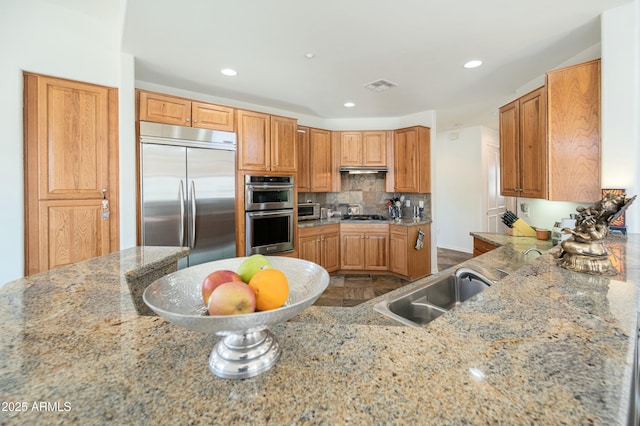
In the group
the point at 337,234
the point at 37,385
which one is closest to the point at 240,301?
the point at 37,385

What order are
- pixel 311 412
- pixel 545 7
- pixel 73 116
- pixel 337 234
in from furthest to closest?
pixel 337 234 → pixel 73 116 → pixel 545 7 → pixel 311 412

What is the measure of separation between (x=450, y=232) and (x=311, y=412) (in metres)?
6.43

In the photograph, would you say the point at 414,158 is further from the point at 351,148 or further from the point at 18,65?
the point at 18,65

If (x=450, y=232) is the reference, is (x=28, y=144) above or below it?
above

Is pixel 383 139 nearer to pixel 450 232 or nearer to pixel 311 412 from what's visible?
pixel 450 232

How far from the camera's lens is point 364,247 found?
4.30m

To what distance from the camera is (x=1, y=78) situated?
2047 mm

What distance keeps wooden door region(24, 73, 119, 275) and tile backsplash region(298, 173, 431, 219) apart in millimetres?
3000

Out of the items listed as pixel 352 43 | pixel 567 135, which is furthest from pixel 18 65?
pixel 567 135

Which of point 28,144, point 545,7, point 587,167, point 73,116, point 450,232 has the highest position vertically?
point 545,7

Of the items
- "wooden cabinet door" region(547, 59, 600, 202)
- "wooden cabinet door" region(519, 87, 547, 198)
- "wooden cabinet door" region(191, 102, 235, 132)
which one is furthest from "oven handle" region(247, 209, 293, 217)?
"wooden cabinet door" region(547, 59, 600, 202)

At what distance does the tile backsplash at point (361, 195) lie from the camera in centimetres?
490

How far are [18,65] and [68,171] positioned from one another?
822mm

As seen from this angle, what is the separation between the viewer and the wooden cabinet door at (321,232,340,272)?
417cm
